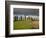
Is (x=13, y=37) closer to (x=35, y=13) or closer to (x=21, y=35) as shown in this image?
(x=21, y=35)

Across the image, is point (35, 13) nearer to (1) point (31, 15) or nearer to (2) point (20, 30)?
(1) point (31, 15)

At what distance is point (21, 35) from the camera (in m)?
1.87

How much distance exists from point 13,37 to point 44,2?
0.98 m

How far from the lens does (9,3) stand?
1.83 metres

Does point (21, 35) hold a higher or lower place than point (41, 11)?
lower

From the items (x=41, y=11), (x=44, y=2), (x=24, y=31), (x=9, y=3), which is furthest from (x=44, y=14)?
(x=9, y=3)

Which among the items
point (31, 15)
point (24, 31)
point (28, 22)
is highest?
point (31, 15)

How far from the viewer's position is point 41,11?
198 centimetres

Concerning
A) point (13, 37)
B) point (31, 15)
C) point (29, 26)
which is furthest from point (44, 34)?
point (13, 37)

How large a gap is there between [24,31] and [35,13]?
444 millimetres

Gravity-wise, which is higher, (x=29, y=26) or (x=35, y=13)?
(x=35, y=13)

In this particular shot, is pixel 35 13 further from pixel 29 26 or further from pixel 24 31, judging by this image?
pixel 24 31

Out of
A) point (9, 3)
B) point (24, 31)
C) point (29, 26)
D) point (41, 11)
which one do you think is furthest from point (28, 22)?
point (9, 3)

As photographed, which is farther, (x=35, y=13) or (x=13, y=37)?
(x=35, y=13)
